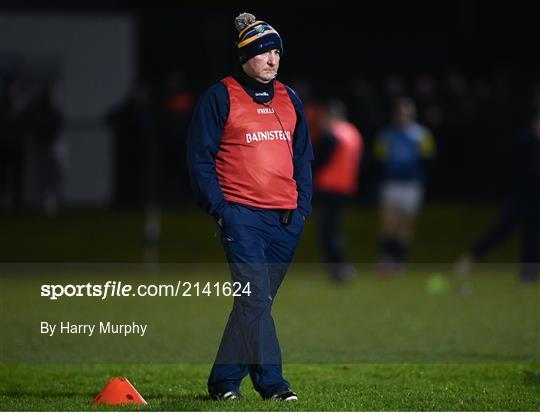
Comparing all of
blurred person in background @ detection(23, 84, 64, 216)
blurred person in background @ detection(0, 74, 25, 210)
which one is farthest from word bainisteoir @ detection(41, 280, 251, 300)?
blurred person in background @ detection(0, 74, 25, 210)

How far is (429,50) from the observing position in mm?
33781

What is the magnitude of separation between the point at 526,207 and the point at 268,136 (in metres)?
10.6

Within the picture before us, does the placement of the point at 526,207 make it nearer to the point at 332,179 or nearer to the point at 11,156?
the point at 332,179

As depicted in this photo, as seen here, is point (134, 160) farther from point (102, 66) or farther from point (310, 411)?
point (310, 411)

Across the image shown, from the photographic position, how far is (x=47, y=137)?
2592cm

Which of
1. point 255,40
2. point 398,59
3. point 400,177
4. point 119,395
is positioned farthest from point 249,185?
point 398,59

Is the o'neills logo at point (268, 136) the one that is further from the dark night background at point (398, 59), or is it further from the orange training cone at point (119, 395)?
the dark night background at point (398, 59)

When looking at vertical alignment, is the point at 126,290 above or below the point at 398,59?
below

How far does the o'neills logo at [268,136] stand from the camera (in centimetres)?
902

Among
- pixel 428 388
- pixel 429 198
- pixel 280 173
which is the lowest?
pixel 429 198

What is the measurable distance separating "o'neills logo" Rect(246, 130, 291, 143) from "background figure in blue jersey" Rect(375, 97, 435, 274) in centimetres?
1164

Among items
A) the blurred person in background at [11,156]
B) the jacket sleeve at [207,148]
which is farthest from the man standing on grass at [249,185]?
the blurred person in background at [11,156]

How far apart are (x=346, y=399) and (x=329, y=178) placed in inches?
418

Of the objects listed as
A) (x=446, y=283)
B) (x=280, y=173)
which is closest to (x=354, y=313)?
(x=446, y=283)
